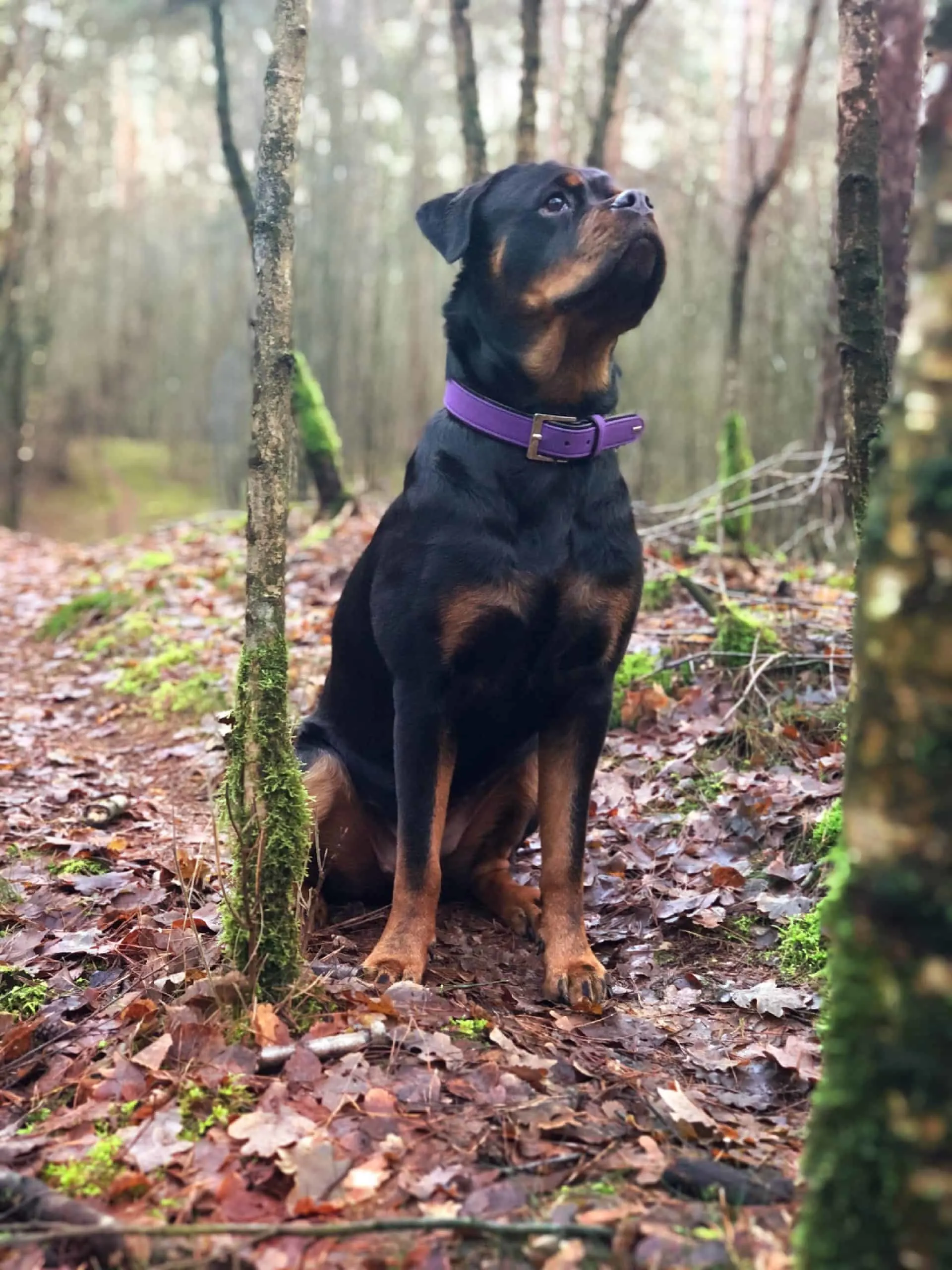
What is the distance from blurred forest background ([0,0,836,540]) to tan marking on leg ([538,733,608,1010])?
502 cm

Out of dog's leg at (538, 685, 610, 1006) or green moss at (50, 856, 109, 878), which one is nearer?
dog's leg at (538, 685, 610, 1006)

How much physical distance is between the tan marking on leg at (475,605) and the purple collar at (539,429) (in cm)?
41

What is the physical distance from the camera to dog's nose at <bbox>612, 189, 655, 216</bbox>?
10.1 feet

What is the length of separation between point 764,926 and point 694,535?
15.6 ft

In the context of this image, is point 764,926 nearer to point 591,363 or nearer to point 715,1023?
point 715,1023

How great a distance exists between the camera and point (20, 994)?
2680mm

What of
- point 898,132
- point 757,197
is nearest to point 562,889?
point 898,132

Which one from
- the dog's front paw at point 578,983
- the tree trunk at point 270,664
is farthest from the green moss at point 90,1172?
the dog's front paw at point 578,983

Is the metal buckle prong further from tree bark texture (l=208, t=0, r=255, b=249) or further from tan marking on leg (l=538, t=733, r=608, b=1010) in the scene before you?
tree bark texture (l=208, t=0, r=255, b=249)

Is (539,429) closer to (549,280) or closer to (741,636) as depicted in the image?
(549,280)

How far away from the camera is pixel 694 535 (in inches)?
304

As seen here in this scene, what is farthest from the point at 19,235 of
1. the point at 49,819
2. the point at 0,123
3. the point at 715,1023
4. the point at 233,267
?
the point at 715,1023

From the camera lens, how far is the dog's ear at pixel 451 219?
3.27 metres

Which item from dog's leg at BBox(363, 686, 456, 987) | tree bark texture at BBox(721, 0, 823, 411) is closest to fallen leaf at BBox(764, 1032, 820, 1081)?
dog's leg at BBox(363, 686, 456, 987)
